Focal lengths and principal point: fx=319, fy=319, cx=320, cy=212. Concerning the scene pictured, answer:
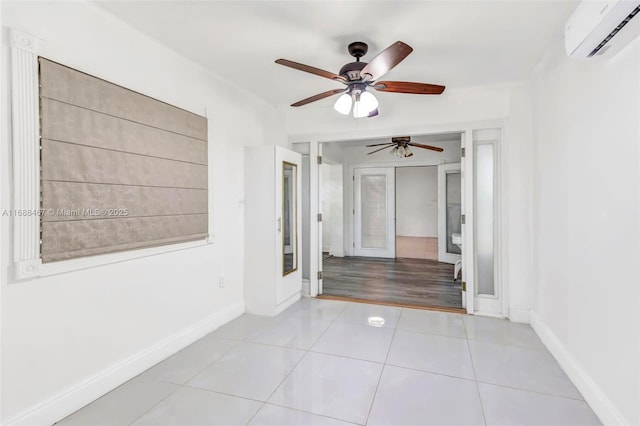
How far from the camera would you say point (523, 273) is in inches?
135

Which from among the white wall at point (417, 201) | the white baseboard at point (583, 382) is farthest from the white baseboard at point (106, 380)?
the white wall at point (417, 201)

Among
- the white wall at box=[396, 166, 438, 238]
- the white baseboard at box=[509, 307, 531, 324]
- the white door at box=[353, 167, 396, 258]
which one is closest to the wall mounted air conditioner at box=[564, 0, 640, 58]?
the white baseboard at box=[509, 307, 531, 324]

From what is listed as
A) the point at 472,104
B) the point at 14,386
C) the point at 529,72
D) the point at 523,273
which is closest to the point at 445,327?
the point at 523,273

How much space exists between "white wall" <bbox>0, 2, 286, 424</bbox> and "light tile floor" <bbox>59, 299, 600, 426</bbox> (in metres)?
0.21

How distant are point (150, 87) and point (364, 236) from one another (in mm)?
5650

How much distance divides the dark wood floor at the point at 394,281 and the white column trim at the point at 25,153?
3400 mm

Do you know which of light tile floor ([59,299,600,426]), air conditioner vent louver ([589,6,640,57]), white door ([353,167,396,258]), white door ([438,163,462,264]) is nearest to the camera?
air conditioner vent louver ([589,6,640,57])

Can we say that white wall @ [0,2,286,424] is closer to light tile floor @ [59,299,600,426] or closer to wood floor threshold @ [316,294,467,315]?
light tile floor @ [59,299,600,426]

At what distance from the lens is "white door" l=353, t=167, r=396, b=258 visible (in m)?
7.14

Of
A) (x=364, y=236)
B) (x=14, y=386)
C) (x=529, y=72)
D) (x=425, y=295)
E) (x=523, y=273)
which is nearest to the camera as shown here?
(x=14, y=386)

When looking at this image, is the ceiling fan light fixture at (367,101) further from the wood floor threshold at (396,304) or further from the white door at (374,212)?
the white door at (374,212)

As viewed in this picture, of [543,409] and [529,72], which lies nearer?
[543,409]

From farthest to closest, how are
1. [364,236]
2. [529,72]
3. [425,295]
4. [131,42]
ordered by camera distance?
[364,236], [425,295], [529,72], [131,42]

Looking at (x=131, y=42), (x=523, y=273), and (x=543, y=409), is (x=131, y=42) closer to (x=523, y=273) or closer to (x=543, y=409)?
(x=543, y=409)
